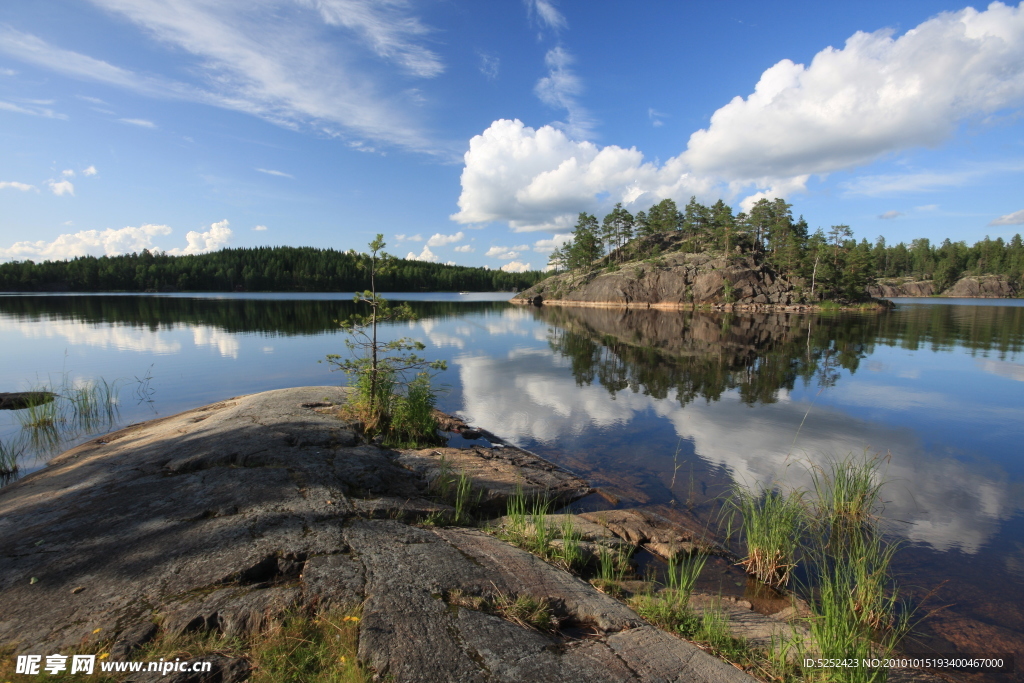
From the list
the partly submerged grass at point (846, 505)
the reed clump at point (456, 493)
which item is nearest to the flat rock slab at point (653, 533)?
the reed clump at point (456, 493)

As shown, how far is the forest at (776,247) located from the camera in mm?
77875

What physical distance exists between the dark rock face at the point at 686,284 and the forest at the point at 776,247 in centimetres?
559

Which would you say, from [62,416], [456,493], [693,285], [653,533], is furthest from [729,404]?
[693,285]

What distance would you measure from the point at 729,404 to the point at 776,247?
268ft

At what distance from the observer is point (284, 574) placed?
4.72 metres

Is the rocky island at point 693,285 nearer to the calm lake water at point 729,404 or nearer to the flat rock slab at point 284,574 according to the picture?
the calm lake water at point 729,404

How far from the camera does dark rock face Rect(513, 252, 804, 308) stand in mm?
76062

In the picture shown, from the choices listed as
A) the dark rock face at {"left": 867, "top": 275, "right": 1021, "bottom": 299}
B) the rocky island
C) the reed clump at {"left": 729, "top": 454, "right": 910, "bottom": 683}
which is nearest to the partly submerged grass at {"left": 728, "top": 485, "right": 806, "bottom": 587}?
the reed clump at {"left": 729, "top": 454, "right": 910, "bottom": 683}

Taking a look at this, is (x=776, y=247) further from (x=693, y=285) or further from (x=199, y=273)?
(x=199, y=273)

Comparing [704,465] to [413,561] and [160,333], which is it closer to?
[413,561]

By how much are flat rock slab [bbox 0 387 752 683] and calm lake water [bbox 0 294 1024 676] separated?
15.2 feet

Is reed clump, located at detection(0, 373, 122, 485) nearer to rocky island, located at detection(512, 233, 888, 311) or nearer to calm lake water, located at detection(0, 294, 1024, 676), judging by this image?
calm lake water, located at detection(0, 294, 1024, 676)

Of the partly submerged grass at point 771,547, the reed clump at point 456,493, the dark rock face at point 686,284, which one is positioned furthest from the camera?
the dark rock face at point 686,284

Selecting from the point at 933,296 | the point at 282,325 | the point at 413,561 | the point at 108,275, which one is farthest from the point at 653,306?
the point at 108,275
